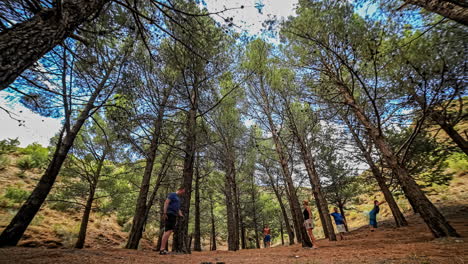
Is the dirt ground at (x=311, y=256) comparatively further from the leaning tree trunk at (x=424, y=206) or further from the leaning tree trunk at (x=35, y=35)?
the leaning tree trunk at (x=35, y=35)

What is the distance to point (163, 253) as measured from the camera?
4.44 meters

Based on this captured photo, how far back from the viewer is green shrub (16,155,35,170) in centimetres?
1456

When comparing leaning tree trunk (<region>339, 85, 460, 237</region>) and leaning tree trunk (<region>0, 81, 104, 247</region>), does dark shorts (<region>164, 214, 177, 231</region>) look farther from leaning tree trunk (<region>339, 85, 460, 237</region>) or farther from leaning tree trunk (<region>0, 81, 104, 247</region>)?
leaning tree trunk (<region>339, 85, 460, 237</region>)

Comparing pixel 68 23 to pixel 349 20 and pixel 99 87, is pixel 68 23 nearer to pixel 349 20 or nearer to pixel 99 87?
pixel 99 87

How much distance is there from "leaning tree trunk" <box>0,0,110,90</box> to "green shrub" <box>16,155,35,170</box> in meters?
20.2

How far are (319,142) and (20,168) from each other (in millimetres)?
23344

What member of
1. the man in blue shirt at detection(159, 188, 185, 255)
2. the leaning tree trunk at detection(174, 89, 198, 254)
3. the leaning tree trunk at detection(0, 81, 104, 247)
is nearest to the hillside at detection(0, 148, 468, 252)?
the leaning tree trunk at detection(0, 81, 104, 247)

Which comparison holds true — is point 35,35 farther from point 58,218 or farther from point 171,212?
point 58,218

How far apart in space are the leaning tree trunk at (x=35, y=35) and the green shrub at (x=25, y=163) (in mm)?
20237

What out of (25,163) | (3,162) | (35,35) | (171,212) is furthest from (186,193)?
(25,163)

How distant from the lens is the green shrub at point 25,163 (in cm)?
1456

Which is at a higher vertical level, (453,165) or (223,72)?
(223,72)

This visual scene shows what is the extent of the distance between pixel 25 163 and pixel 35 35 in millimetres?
20564

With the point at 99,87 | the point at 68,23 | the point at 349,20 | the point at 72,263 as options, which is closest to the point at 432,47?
the point at 349,20
